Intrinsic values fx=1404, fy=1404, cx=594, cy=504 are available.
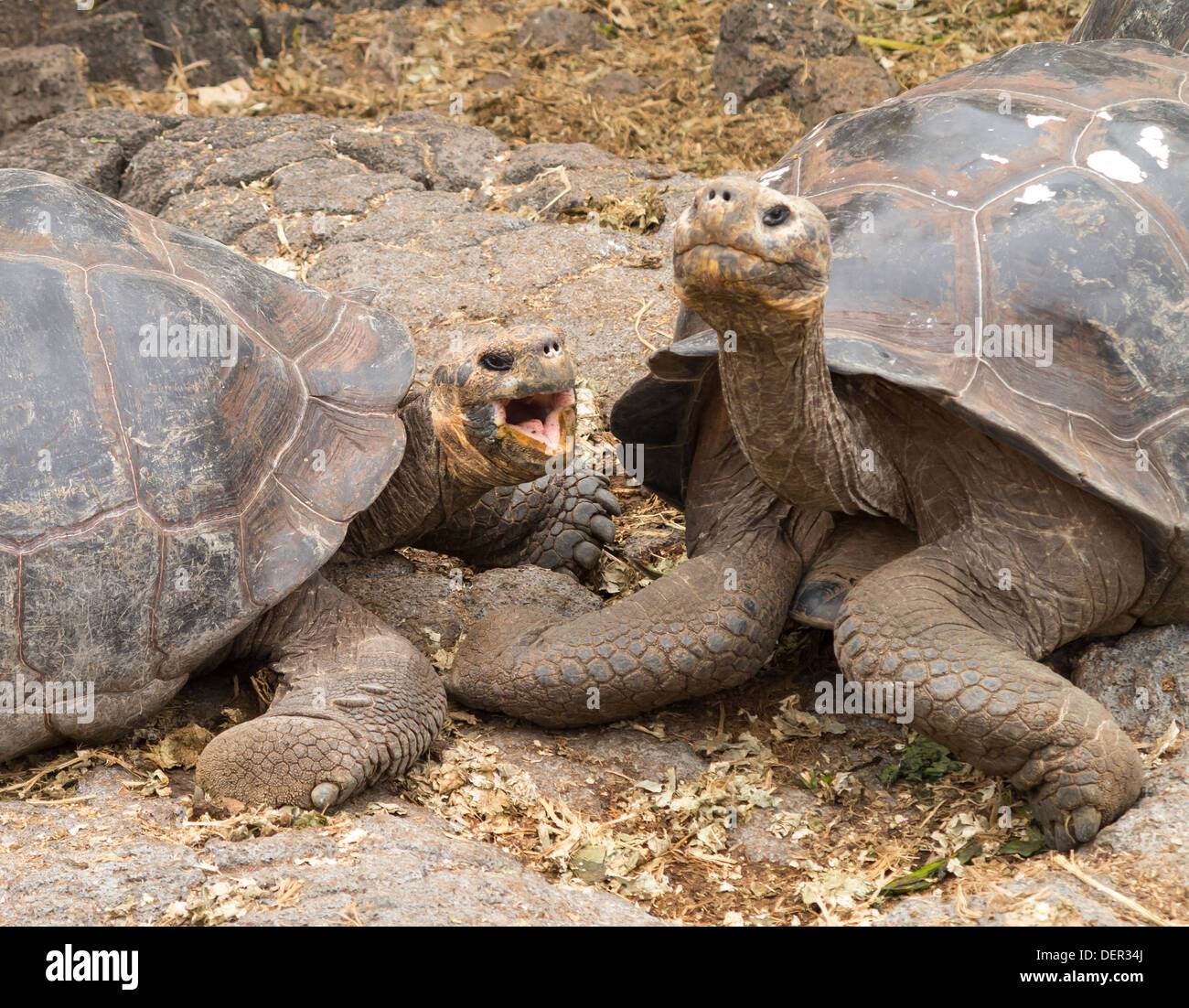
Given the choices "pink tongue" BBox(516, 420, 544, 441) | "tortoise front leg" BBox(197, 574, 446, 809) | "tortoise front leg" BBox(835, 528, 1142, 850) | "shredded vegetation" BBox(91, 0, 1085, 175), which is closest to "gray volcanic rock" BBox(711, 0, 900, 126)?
"shredded vegetation" BBox(91, 0, 1085, 175)

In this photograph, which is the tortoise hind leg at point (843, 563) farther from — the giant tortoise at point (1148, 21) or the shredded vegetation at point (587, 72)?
the shredded vegetation at point (587, 72)

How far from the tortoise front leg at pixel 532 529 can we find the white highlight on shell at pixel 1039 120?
5.71 ft

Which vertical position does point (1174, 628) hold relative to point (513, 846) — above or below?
above

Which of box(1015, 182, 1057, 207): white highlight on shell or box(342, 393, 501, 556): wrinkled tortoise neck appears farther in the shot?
box(342, 393, 501, 556): wrinkled tortoise neck

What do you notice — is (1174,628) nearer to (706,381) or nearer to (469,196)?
(706,381)

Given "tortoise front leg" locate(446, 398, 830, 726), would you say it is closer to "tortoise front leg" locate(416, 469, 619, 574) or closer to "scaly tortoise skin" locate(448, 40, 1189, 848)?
"scaly tortoise skin" locate(448, 40, 1189, 848)

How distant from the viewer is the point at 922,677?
3016 millimetres

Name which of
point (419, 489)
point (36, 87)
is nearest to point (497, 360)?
point (419, 489)

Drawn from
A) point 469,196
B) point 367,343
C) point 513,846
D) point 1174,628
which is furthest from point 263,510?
point 469,196

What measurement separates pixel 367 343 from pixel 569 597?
0.94m

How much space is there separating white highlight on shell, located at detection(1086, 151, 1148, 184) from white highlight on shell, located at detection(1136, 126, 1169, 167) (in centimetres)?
7

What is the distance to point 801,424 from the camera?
121 inches

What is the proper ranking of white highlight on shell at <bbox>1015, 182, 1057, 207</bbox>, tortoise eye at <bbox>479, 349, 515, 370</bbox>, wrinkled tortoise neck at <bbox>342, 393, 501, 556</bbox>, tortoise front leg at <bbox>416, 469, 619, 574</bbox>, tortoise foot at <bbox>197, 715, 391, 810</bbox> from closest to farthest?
tortoise foot at <bbox>197, 715, 391, 810</bbox>
white highlight on shell at <bbox>1015, 182, 1057, 207</bbox>
tortoise eye at <bbox>479, 349, 515, 370</bbox>
wrinkled tortoise neck at <bbox>342, 393, 501, 556</bbox>
tortoise front leg at <bbox>416, 469, 619, 574</bbox>

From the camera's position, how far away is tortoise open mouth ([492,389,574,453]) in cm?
353
